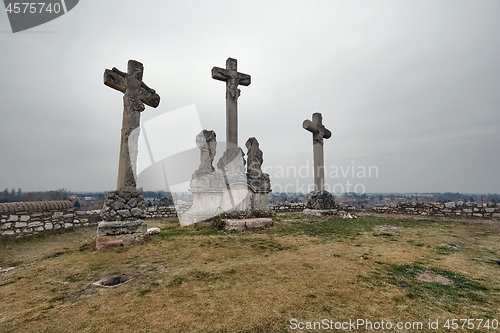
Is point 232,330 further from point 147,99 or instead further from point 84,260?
point 147,99

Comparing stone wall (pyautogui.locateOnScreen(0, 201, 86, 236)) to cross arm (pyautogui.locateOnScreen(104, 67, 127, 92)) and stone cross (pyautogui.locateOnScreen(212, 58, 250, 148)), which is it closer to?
cross arm (pyautogui.locateOnScreen(104, 67, 127, 92))

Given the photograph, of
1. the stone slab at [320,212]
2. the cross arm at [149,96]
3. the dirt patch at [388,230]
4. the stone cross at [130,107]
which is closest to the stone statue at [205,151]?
the cross arm at [149,96]

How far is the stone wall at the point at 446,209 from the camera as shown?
1152 centimetres

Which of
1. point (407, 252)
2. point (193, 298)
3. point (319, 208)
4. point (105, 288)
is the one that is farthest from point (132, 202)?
point (319, 208)

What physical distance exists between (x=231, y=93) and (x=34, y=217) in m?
8.08

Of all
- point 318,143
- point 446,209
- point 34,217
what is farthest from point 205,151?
point 446,209

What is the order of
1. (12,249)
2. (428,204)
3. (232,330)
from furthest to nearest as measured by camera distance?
(428,204)
(12,249)
(232,330)

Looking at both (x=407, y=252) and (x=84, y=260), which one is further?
(x=407, y=252)

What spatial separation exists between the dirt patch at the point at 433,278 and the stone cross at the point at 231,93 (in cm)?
785

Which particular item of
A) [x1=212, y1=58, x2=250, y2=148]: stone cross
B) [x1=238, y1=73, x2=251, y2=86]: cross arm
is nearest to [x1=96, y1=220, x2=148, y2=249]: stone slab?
[x1=212, y1=58, x2=250, y2=148]: stone cross

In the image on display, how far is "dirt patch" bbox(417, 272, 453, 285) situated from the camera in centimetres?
371

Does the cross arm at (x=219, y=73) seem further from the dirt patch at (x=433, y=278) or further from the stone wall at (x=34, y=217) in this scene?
the dirt patch at (x=433, y=278)

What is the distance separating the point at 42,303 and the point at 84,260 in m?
2.02

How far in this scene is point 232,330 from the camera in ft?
7.86
